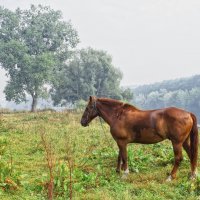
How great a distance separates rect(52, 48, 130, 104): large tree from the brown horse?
→ 4703cm

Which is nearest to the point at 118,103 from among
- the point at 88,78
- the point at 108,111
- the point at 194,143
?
the point at 108,111

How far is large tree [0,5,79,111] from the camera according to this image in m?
48.3

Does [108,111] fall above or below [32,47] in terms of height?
below

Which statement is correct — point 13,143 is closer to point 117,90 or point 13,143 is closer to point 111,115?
point 111,115

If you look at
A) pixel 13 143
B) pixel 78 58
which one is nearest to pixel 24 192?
pixel 13 143

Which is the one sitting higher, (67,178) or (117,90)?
(117,90)

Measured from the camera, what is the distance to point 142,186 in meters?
9.98

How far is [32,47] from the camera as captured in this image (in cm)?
5334

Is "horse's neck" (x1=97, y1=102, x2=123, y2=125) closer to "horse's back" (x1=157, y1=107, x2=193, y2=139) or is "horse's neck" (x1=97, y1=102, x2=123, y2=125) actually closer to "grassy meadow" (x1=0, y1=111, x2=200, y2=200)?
"grassy meadow" (x1=0, y1=111, x2=200, y2=200)

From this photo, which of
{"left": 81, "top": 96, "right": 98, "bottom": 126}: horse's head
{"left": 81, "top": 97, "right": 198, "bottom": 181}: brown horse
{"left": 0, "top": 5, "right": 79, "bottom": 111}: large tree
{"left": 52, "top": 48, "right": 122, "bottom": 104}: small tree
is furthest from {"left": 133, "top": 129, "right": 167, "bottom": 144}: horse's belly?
{"left": 52, "top": 48, "right": 122, "bottom": 104}: small tree

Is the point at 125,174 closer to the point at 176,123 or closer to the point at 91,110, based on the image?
the point at 176,123

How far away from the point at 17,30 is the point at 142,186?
46.8 meters

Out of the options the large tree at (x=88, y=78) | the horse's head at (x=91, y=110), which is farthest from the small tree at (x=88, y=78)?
the horse's head at (x=91, y=110)

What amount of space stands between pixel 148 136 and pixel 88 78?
171ft
